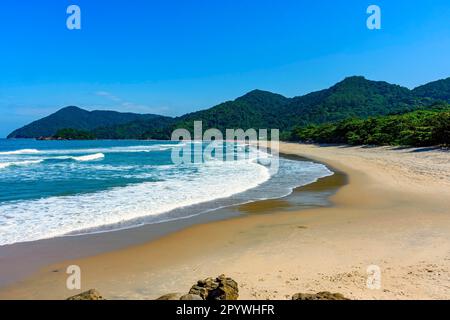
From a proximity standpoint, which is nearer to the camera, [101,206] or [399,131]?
[101,206]

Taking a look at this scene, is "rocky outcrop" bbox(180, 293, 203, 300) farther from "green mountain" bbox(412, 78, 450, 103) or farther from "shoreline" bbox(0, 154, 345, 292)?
"green mountain" bbox(412, 78, 450, 103)

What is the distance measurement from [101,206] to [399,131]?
4258cm

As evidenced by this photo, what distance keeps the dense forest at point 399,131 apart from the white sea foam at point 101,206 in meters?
25.8

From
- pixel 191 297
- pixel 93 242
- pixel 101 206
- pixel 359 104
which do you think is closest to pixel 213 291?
pixel 191 297

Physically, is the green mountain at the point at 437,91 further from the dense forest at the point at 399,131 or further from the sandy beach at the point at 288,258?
the sandy beach at the point at 288,258

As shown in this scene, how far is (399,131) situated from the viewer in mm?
45625

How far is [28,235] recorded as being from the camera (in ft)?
29.8

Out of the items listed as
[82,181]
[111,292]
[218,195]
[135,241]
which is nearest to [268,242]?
[135,241]

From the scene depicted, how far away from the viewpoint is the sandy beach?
215 inches

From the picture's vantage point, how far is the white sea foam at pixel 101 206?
31.8 ft

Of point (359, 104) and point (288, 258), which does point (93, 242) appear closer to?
point (288, 258)

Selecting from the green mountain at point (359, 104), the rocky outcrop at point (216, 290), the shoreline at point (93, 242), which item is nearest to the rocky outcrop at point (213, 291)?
the rocky outcrop at point (216, 290)

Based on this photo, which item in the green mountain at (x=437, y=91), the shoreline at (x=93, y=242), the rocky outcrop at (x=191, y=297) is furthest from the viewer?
the green mountain at (x=437, y=91)

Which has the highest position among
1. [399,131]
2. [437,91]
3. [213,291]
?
[437,91]
